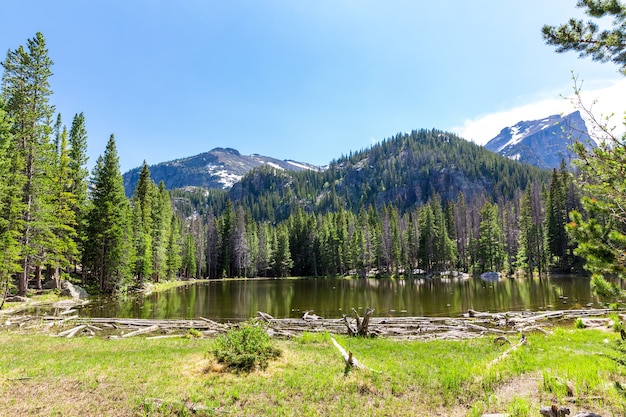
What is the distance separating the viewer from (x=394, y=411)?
8555 millimetres

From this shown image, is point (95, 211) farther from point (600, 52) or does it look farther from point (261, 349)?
point (600, 52)

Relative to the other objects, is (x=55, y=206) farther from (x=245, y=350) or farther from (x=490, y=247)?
(x=490, y=247)

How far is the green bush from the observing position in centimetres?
1149

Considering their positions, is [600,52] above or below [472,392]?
above

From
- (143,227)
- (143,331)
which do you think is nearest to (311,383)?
(143,331)

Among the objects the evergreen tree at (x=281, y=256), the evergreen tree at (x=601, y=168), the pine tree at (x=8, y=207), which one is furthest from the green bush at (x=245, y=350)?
the evergreen tree at (x=281, y=256)

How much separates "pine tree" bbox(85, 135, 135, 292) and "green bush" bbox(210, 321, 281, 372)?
38.0 metres

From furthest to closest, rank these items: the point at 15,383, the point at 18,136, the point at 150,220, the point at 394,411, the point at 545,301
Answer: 1. the point at 150,220
2. the point at 545,301
3. the point at 18,136
4. the point at 15,383
5. the point at 394,411

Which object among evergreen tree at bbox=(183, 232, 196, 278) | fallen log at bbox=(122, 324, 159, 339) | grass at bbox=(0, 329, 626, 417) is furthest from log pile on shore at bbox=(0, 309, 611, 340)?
evergreen tree at bbox=(183, 232, 196, 278)

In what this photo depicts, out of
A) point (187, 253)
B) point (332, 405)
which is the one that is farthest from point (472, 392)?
point (187, 253)

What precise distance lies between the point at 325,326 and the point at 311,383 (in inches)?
498

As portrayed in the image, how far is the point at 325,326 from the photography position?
22.6m

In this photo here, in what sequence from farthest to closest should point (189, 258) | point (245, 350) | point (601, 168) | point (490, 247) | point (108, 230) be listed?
point (490, 247), point (189, 258), point (108, 230), point (245, 350), point (601, 168)

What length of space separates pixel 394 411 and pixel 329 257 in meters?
101
